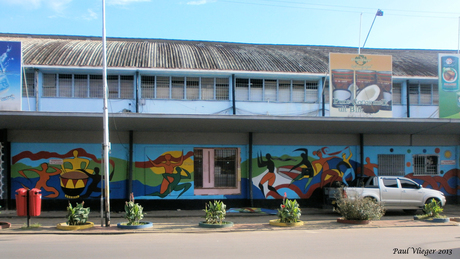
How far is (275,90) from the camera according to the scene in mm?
19562

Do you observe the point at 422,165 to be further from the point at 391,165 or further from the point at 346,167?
the point at 346,167

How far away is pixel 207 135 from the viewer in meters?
17.6

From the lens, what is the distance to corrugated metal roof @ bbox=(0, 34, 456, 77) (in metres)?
18.7

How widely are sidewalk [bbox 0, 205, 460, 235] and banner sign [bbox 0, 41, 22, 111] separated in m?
4.46

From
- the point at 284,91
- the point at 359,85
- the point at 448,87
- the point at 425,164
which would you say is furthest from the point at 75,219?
the point at 448,87

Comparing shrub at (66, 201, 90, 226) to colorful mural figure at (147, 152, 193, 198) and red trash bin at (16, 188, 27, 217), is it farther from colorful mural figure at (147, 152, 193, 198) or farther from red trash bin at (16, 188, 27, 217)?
colorful mural figure at (147, 152, 193, 198)

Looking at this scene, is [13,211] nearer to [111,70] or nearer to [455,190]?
[111,70]

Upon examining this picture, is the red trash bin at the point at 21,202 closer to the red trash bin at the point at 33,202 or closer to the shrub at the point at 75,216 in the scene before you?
the red trash bin at the point at 33,202

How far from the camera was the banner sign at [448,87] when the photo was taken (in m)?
17.4

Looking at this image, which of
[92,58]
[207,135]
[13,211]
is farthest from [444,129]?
[13,211]

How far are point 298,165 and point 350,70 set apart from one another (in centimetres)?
481

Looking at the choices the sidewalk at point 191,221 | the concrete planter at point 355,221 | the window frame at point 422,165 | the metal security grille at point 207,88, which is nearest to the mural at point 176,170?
the window frame at point 422,165

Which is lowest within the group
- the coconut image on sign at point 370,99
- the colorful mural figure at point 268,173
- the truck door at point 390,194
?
the truck door at point 390,194

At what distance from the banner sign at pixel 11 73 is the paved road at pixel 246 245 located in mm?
6014
